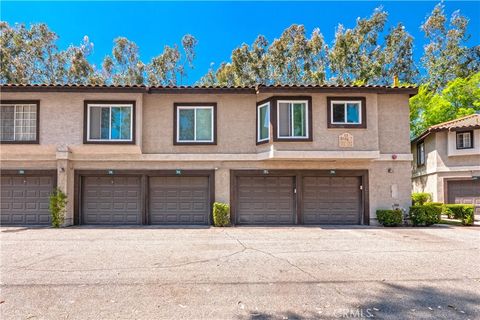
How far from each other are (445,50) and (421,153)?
1399 centimetres

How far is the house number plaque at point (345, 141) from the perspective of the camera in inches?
538

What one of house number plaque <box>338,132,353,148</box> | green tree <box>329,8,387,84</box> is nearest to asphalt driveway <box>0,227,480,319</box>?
house number plaque <box>338,132,353,148</box>

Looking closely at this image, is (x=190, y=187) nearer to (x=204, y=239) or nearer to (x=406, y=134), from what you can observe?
(x=204, y=239)

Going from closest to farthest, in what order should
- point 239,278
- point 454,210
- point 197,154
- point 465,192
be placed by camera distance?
1. point 239,278
2. point 197,154
3. point 454,210
4. point 465,192

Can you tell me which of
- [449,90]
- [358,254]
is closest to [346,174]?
[358,254]

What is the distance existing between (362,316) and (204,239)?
668cm

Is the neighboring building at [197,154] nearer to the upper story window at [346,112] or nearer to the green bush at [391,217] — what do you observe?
the upper story window at [346,112]

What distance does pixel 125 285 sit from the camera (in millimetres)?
5613

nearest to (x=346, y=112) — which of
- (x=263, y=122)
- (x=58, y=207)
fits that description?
(x=263, y=122)

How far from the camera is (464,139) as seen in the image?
19312 millimetres

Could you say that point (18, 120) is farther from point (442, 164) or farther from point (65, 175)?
point (442, 164)

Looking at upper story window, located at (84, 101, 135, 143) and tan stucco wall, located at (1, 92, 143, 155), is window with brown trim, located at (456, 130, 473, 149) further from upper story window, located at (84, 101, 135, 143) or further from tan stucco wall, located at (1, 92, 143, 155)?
upper story window, located at (84, 101, 135, 143)

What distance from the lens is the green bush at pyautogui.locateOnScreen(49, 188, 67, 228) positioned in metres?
13.3

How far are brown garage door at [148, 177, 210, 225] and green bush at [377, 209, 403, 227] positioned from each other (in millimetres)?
7291
